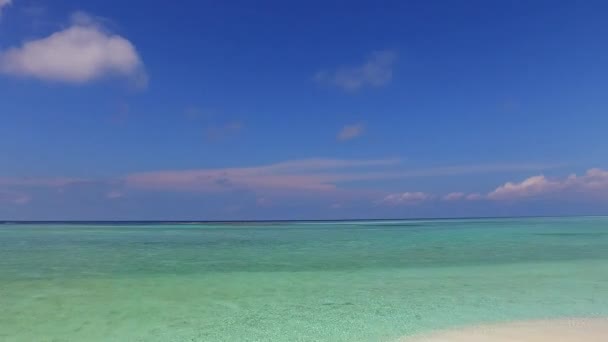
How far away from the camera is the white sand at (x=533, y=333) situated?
7.45 meters

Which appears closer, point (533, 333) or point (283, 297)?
point (533, 333)

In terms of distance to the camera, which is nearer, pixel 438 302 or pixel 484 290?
pixel 438 302

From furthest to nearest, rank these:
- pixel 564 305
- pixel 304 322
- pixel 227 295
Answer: pixel 227 295, pixel 564 305, pixel 304 322

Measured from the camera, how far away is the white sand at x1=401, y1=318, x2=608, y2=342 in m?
7.45

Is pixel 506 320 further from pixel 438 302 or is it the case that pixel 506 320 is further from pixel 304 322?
pixel 304 322

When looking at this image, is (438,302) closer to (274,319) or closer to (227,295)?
(274,319)

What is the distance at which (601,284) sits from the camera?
492 inches

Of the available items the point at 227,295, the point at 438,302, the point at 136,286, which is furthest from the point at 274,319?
the point at 136,286

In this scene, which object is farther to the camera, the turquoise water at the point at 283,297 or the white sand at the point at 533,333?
the turquoise water at the point at 283,297

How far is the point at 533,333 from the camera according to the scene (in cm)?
780

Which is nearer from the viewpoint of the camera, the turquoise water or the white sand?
the white sand

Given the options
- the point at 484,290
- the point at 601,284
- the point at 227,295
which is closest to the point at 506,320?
the point at 484,290

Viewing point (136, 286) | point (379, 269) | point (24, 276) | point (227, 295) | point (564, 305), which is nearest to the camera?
point (564, 305)

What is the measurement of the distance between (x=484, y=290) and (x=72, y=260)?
16.6 meters
